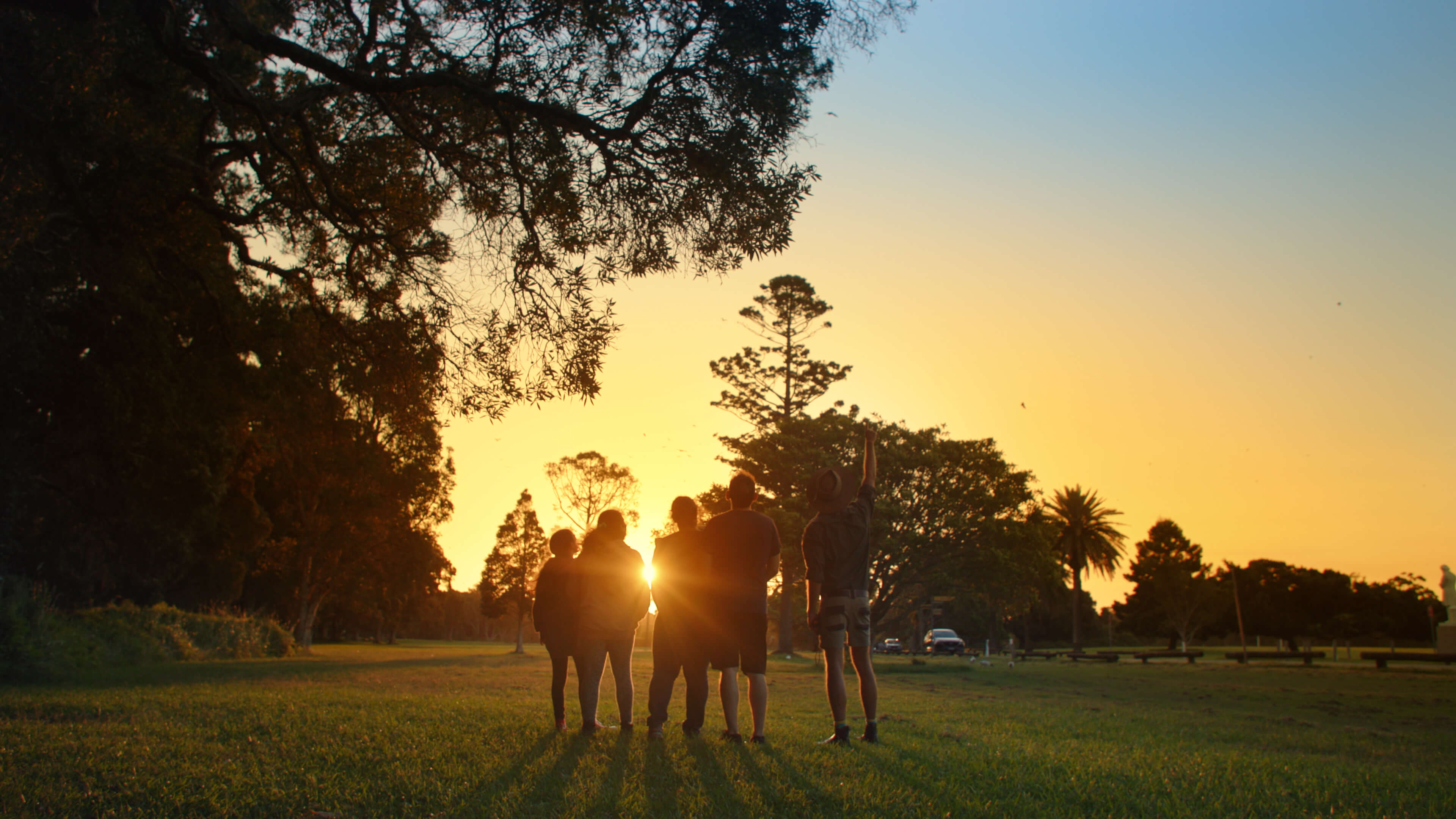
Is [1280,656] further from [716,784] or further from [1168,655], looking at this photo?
[716,784]

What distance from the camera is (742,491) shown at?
6.35 m

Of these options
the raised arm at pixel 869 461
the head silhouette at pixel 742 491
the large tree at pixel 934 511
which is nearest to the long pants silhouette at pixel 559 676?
the head silhouette at pixel 742 491

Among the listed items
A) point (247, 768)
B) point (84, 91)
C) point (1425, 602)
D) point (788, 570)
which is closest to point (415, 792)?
point (247, 768)

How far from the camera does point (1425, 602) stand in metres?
58.8

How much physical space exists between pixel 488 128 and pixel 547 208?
3.67 ft

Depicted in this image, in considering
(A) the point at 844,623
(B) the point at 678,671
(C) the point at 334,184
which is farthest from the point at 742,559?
(C) the point at 334,184

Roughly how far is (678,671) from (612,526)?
1.28m

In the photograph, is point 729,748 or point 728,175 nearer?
point 729,748

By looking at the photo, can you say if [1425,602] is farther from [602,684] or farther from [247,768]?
[247,768]

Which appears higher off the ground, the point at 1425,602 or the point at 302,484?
the point at 302,484

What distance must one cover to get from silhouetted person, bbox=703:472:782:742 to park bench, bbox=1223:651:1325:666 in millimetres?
32333

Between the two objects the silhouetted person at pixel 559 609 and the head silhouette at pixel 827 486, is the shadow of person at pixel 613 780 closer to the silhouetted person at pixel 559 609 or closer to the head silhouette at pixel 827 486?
the silhouetted person at pixel 559 609

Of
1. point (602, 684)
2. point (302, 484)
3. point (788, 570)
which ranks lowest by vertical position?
point (602, 684)

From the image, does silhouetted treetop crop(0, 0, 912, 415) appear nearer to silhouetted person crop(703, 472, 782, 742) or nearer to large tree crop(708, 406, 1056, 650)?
silhouetted person crop(703, 472, 782, 742)
